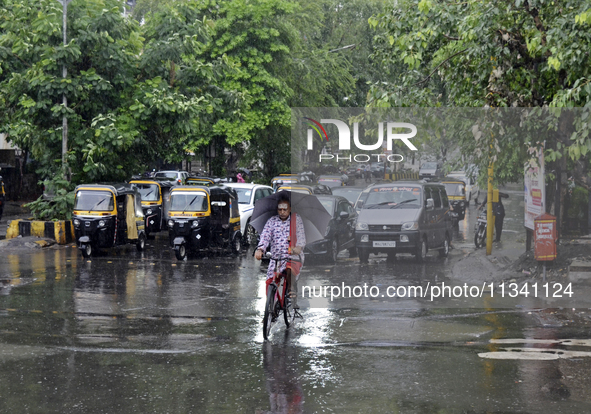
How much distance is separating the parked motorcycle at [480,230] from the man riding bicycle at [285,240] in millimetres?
2716

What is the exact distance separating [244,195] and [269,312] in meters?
15.0

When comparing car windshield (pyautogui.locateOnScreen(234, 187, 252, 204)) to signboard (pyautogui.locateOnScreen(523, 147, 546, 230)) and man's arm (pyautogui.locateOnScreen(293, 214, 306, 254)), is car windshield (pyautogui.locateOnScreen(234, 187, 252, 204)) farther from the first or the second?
A: man's arm (pyautogui.locateOnScreen(293, 214, 306, 254))

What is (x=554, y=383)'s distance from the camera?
7.38m

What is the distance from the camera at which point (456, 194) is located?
37.6 feet

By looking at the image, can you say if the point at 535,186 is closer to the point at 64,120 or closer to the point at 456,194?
the point at 456,194

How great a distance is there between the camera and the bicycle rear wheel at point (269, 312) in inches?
376

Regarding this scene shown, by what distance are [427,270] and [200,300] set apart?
→ 3.95 metres

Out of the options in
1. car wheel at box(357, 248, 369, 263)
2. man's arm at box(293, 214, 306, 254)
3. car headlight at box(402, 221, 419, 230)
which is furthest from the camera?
car headlight at box(402, 221, 419, 230)

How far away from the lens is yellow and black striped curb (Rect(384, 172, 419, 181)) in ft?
36.6

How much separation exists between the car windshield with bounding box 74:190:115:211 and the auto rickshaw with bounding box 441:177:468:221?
10.7 meters

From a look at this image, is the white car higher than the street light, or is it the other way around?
the street light

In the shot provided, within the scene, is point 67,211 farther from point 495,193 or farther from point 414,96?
point 495,193

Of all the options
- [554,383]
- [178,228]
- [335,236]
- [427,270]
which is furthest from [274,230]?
[178,228]

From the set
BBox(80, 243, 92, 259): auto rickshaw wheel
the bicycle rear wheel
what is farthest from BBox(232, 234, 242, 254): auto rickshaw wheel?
the bicycle rear wheel
